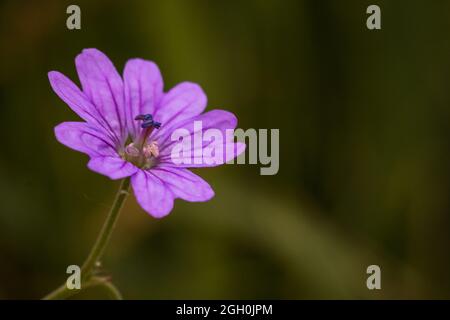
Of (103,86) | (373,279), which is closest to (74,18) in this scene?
(103,86)

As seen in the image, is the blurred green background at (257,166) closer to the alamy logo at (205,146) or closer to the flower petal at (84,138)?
the alamy logo at (205,146)

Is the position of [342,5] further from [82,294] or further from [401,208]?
[82,294]

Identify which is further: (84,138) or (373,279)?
(373,279)

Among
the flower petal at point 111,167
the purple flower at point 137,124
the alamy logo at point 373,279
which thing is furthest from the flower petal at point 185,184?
the alamy logo at point 373,279

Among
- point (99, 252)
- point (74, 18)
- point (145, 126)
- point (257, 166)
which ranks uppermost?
point (74, 18)

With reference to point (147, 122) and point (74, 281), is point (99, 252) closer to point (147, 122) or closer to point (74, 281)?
point (74, 281)

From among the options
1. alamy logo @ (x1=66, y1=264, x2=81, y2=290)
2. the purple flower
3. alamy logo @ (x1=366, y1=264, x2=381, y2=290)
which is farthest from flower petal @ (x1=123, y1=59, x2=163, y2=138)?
alamy logo @ (x1=366, y1=264, x2=381, y2=290)

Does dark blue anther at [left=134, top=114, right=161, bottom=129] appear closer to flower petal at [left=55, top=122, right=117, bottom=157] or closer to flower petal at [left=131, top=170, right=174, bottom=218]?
flower petal at [left=55, top=122, right=117, bottom=157]
